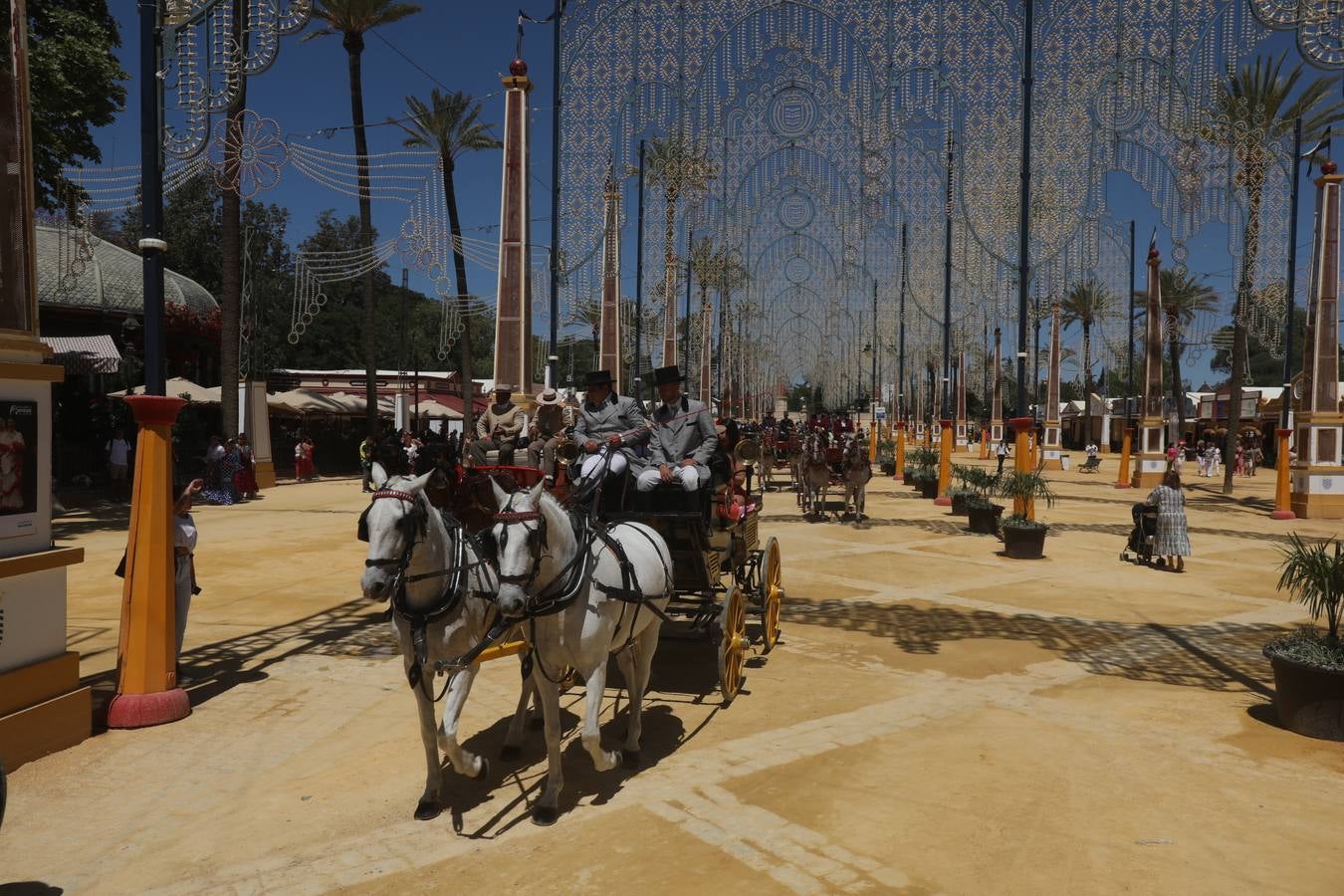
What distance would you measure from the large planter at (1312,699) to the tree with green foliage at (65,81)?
1748 centimetres

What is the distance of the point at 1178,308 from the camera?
3559cm

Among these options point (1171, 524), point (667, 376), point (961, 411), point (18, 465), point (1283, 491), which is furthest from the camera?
point (961, 411)

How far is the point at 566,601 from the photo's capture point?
4.79 metres

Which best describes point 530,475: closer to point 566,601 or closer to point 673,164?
point 566,601

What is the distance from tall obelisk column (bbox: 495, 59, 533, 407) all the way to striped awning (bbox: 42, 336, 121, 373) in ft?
55.7

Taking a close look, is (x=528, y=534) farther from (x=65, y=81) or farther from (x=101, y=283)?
(x=101, y=283)

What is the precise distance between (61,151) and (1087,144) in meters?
18.1

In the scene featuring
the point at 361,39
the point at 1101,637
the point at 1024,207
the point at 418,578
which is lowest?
the point at 1101,637

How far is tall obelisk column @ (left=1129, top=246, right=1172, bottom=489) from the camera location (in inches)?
1158

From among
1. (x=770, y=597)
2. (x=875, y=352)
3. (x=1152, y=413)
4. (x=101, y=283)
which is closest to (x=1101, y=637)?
(x=770, y=597)

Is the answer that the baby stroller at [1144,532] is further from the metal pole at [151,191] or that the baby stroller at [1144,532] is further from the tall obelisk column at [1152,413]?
the tall obelisk column at [1152,413]

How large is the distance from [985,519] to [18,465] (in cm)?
1619

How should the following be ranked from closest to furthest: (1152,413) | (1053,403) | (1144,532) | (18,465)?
(18,465) → (1144,532) → (1152,413) → (1053,403)

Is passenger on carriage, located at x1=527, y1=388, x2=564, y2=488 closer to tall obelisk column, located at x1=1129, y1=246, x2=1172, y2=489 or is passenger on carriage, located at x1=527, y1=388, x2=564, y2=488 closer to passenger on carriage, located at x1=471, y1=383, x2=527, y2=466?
passenger on carriage, located at x1=471, y1=383, x2=527, y2=466
